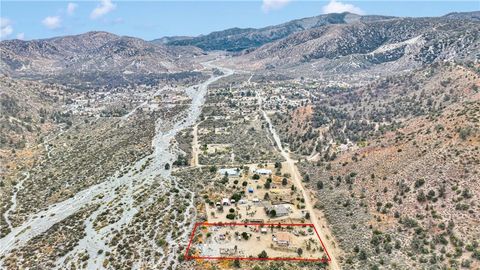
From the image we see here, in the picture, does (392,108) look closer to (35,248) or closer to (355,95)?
(355,95)

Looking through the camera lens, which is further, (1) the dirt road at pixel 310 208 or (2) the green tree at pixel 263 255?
(1) the dirt road at pixel 310 208

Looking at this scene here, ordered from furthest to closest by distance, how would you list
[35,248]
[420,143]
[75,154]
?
[75,154], [420,143], [35,248]

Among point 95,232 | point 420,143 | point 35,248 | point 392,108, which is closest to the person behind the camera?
point 35,248

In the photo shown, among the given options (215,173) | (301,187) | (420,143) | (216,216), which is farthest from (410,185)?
(215,173)

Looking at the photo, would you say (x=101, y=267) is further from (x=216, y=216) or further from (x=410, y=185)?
(x=410, y=185)

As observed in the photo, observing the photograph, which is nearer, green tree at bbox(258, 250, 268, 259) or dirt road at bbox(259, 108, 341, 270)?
green tree at bbox(258, 250, 268, 259)

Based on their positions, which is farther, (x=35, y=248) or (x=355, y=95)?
(x=355, y=95)

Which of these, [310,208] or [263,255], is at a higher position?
[310,208]

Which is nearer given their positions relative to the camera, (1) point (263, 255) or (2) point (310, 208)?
(1) point (263, 255)

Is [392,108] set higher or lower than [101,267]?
higher
